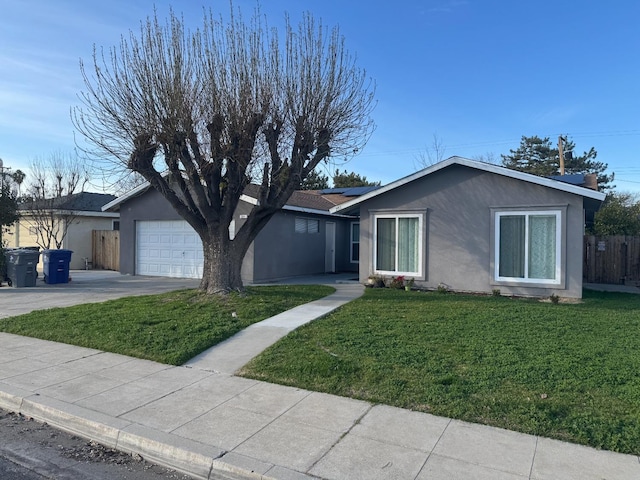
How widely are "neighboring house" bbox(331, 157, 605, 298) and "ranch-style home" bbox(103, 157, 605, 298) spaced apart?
2 centimetres

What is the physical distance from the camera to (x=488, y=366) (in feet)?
19.3

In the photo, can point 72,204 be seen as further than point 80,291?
Yes

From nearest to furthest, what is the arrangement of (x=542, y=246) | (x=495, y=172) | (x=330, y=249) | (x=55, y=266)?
(x=542, y=246) → (x=495, y=172) → (x=55, y=266) → (x=330, y=249)

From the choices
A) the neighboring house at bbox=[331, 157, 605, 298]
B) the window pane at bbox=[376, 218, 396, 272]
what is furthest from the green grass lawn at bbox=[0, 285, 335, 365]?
the neighboring house at bbox=[331, 157, 605, 298]

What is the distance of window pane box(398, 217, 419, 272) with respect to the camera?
13453mm

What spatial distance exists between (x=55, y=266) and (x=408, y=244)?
11.0m

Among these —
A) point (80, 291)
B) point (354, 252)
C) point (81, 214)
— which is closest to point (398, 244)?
point (354, 252)

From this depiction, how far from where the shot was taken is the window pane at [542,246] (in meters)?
11.6

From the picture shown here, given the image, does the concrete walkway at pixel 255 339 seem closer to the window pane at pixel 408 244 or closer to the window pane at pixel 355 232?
the window pane at pixel 408 244

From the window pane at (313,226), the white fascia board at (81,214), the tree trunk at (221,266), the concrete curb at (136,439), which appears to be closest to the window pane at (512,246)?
the tree trunk at (221,266)

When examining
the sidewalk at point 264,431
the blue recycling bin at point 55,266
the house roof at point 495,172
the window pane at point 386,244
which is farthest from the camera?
the blue recycling bin at point 55,266

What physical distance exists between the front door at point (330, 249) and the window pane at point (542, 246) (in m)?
8.86

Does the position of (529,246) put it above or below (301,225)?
below

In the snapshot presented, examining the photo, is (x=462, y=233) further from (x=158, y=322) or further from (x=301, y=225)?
(x=158, y=322)
